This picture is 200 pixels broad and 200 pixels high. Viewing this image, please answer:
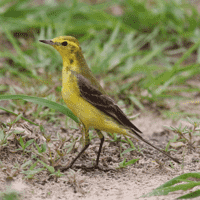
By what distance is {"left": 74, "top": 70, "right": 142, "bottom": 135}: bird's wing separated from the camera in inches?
113

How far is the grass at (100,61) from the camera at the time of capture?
3199mm

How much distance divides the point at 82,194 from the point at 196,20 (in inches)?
206

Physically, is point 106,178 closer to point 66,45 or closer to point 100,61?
point 66,45

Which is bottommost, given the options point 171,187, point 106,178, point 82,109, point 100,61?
point 106,178

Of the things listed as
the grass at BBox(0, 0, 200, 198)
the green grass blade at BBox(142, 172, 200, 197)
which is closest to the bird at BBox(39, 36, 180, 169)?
the grass at BBox(0, 0, 200, 198)

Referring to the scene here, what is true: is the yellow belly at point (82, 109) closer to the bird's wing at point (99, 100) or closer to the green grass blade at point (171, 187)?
the bird's wing at point (99, 100)

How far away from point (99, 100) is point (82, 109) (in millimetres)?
187

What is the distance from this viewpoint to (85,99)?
9.37 feet

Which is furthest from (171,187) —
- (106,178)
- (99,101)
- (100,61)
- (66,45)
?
(100,61)

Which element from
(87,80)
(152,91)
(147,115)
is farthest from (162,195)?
(152,91)

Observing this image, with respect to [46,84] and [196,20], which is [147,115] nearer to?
[46,84]

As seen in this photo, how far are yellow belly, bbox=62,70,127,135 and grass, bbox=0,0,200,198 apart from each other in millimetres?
332

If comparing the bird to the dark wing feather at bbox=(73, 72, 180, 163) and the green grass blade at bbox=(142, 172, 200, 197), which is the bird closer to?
the dark wing feather at bbox=(73, 72, 180, 163)

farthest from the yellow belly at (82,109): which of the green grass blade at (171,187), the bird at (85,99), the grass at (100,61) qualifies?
the green grass blade at (171,187)
